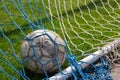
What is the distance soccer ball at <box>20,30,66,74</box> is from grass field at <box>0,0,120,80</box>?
0.20m

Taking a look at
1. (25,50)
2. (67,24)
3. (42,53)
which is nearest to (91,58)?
(42,53)

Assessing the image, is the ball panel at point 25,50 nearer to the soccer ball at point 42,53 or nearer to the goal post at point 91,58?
the soccer ball at point 42,53

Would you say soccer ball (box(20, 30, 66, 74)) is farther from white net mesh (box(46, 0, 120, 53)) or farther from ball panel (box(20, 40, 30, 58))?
white net mesh (box(46, 0, 120, 53))

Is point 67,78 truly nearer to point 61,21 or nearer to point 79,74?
point 79,74

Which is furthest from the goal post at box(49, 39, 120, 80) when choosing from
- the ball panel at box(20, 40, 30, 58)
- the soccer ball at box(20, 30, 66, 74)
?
the ball panel at box(20, 40, 30, 58)

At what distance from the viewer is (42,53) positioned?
400 centimetres

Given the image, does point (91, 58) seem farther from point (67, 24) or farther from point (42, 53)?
point (67, 24)

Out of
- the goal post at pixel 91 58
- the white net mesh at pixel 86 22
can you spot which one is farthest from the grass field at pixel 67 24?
the goal post at pixel 91 58

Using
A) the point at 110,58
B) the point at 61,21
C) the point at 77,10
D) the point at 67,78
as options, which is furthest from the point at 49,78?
the point at 77,10

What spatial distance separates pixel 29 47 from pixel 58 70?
1.51ft

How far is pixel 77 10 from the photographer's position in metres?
6.29

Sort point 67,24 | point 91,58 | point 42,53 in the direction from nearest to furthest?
point 42,53, point 91,58, point 67,24

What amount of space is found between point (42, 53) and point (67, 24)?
67.9 inches

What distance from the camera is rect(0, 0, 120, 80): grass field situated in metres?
4.76
